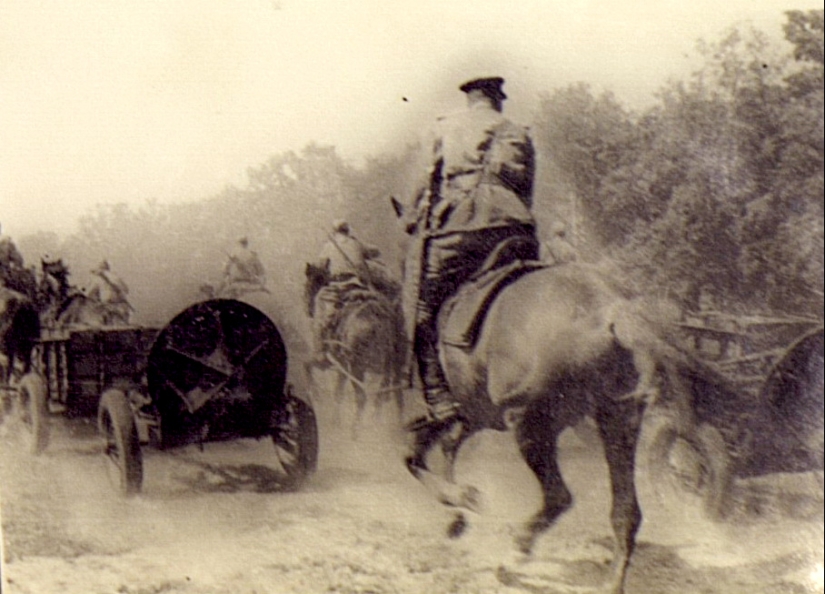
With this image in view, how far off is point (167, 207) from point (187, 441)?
2.80 feet

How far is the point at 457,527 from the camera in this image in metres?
3.40

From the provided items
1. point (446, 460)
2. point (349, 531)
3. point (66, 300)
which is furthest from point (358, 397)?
point (66, 300)

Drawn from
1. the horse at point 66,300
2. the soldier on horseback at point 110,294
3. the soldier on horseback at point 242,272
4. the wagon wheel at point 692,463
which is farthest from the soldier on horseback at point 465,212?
the horse at point 66,300

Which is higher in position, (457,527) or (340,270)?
(340,270)

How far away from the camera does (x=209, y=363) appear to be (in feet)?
11.3

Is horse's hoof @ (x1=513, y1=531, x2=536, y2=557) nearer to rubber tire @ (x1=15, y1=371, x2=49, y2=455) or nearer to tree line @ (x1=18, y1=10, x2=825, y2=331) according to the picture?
tree line @ (x1=18, y1=10, x2=825, y2=331)

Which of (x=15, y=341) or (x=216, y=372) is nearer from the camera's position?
(x=216, y=372)

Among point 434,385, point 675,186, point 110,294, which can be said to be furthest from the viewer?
point 110,294

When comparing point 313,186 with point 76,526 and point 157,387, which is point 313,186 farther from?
point 76,526

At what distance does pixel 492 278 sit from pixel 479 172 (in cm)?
38

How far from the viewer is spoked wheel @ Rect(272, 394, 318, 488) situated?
344cm

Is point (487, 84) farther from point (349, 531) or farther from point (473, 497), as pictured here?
point (349, 531)

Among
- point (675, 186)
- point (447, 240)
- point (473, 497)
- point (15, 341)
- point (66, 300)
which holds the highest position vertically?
point (675, 186)

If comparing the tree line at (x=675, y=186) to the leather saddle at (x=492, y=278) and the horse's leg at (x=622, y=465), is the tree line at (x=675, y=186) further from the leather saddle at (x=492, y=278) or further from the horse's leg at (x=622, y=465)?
the horse's leg at (x=622, y=465)
